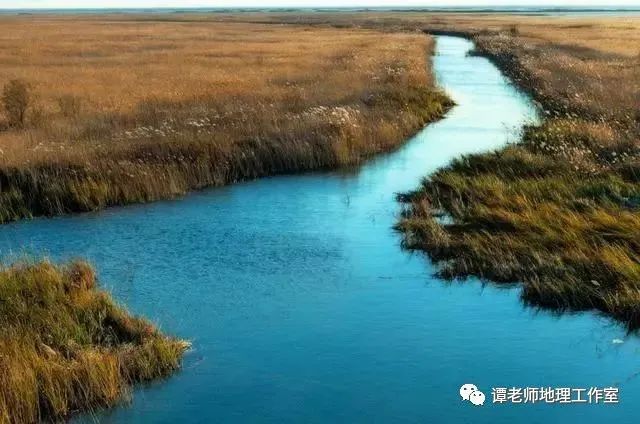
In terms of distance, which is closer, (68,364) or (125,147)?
(68,364)

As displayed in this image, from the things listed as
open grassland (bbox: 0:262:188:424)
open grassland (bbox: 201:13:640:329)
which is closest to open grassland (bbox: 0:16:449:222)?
open grassland (bbox: 201:13:640:329)

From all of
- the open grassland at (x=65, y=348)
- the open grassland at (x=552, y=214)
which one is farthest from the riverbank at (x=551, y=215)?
the open grassland at (x=65, y=348)

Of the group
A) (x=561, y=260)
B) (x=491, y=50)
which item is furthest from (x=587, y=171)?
(x=491, y=50)

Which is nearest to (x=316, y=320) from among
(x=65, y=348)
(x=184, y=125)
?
(x=65, y=348)

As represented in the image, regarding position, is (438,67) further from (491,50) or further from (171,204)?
(171,204)

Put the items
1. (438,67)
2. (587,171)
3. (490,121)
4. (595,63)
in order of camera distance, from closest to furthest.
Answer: (587,171) < (490,121) < (595,63) < (438,67)

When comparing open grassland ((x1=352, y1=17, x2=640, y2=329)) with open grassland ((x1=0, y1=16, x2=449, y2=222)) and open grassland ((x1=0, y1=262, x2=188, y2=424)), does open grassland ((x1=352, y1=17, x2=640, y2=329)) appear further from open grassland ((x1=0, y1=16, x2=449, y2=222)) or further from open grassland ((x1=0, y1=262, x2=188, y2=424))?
open grassland ((x1=0, y1=262, x2=188, y2=424))

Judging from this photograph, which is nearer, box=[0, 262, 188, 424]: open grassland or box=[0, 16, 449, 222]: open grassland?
box=[0, 262, 188, 424]: open grassland
